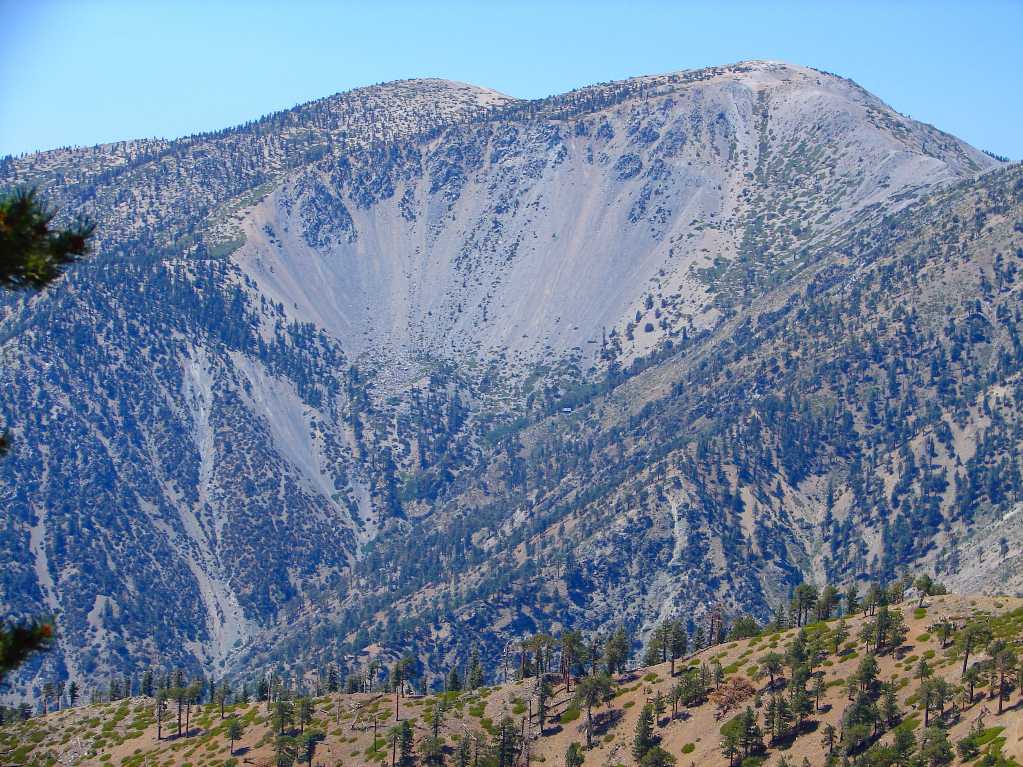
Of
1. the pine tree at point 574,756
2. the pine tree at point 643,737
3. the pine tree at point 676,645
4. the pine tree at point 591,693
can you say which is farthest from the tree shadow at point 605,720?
the pine tree at point 676,645

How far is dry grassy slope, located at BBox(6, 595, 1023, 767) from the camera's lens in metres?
121

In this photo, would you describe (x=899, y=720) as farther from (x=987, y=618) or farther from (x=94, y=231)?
(x=94, y=231)

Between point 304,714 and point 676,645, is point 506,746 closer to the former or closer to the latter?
point 304,714

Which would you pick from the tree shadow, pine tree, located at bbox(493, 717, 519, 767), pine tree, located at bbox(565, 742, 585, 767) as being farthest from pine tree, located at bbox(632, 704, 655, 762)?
pine tree, located at bbox(493, 717, 519, 767)

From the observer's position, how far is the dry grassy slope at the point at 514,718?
398 ft

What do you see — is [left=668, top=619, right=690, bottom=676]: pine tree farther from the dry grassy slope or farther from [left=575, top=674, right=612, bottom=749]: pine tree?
[left=575, top=674, right=612, bottom=749]: pine tree

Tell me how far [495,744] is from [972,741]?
5583 cm

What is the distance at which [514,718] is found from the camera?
468 ft

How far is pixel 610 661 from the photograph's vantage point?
154125mm

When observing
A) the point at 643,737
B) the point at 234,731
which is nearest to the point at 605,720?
the point at 643,737

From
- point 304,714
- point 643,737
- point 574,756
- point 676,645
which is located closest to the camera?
point 643,737

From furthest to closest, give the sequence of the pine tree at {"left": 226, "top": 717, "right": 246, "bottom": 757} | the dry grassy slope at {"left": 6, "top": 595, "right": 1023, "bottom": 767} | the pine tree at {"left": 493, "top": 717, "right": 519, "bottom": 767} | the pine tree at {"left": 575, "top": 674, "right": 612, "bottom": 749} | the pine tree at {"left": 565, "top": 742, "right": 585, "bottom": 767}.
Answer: the pine tree at {"left": 226, "top": 717, "right": 246, "bottom": 757} → the pine tree at {"left": 575, "top": 674, "right": 612, "bottom": 749} → the pine tree at {"left": 565, "top": 742, "right": 585, "bottom": 767} → the pine tree at {"left": 493, "top": 717, "right": 519, "bottom": 767} → the dry grassy slope at {"left": 6, "top": 595, "right": 1023, "bottom": 767}

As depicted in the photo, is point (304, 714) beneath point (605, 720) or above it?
above

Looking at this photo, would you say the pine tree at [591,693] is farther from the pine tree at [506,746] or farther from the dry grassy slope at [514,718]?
the pine tree at [506,746]
